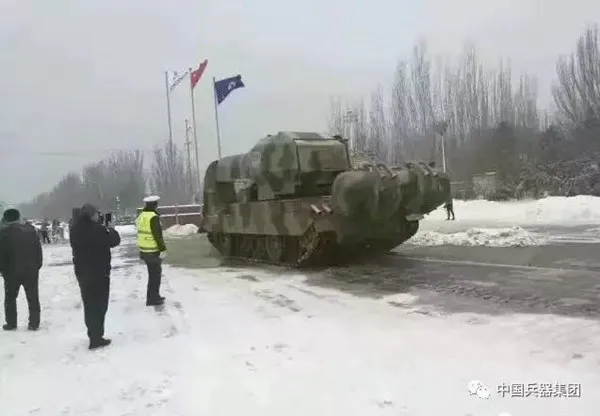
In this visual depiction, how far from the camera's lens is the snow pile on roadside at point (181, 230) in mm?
34547

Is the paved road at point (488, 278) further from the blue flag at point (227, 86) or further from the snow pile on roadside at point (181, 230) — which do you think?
the blue flag at point (227, 86)

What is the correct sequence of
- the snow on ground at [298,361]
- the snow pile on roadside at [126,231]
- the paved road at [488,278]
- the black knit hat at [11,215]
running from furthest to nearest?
the snow pile on roadside at [126,231] → the black knit hat at [11,215] → the paved road at [488,278] → the snow on ground at [298,361]

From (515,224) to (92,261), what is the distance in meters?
20.6

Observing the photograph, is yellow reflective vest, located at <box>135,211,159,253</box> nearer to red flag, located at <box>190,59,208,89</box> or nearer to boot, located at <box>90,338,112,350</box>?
boot, located at <box>90,338,112,350</box>

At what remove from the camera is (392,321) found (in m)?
8.09

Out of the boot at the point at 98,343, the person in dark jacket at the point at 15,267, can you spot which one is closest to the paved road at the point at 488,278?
the boot at the point at 98,343

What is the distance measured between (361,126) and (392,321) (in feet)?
163

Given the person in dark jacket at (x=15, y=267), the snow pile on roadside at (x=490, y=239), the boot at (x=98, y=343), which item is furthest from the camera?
the snow pile on roadside at (x=490, y=239)

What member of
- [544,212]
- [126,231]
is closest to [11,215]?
[544,212]

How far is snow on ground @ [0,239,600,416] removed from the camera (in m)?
5.11

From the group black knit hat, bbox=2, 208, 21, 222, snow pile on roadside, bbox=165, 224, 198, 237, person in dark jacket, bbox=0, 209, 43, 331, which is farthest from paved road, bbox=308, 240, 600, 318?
snow pile on roadside, bbox=165, 224, 198, 237

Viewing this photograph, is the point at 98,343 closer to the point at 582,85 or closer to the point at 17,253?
the point at 17,253

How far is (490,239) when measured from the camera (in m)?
16.8

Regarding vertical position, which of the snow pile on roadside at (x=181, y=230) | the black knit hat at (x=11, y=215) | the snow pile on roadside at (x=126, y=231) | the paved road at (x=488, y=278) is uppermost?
the black knit hat at (x=11, y=215)
